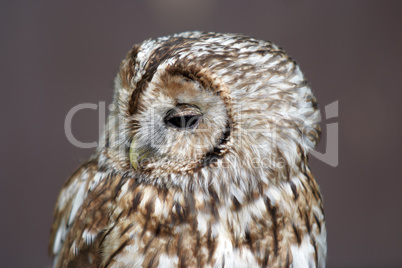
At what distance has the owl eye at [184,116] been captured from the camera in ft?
3.00

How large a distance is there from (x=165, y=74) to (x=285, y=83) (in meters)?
0.30

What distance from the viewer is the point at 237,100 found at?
3.03ft

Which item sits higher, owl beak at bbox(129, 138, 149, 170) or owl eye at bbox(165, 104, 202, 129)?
owl eye at bbox(165, 104, 202, 129)

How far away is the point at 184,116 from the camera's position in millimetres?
918

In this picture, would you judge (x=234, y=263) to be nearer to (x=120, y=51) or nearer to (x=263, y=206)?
(x=263, y=206)

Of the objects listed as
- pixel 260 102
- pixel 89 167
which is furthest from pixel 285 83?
pixel 89 167

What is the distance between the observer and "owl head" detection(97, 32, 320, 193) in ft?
2.99

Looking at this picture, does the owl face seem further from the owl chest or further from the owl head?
the owl chest

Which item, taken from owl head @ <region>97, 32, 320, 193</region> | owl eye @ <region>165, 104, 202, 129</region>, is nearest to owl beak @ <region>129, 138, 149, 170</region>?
owl head @ <region>97, 32, 320, 193</region>

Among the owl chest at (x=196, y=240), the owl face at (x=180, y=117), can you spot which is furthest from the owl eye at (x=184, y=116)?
the owl chest at (x=196, y=240)

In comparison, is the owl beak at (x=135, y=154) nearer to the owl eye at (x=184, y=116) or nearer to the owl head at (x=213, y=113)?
the owl head at (x=213, y=113)

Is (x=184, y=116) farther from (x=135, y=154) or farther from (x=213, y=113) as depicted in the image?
(x=135, y=154)

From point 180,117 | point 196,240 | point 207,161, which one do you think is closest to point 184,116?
point 180,117

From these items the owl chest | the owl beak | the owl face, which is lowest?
the owl chest
